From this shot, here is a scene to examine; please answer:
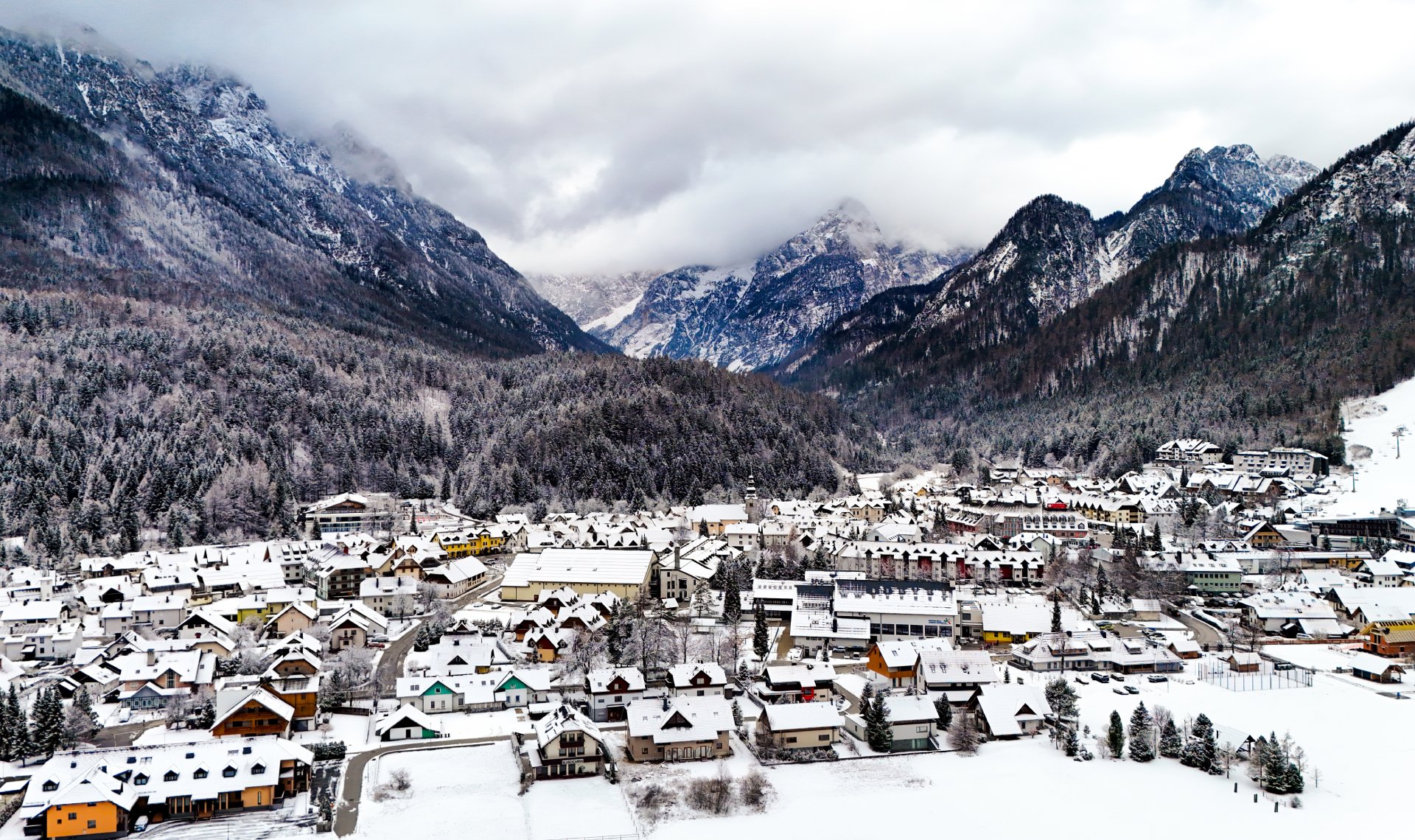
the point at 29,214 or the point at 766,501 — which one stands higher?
the point at 29,214

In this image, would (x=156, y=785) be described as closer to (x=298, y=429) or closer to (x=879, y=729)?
(x=879, y=729)

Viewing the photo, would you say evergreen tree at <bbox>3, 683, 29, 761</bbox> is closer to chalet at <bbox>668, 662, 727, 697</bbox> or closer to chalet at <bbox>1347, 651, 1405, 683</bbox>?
chalet at <bbox>668, 662, 727, 697</bbox>

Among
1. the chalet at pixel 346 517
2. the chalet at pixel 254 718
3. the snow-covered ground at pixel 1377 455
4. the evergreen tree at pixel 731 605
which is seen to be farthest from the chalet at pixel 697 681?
the snow-covered ground at pixel 1377 455

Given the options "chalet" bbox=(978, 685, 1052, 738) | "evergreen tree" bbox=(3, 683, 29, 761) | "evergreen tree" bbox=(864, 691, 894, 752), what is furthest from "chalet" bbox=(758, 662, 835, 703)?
"evergreen tree" bbox=(3, 683, 29, 761)

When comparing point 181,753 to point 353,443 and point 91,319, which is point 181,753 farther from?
point 91,319

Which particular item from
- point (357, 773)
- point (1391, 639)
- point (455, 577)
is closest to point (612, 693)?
point (357, 773)

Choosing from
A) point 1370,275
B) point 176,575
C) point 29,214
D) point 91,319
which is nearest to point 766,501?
point 176,575
